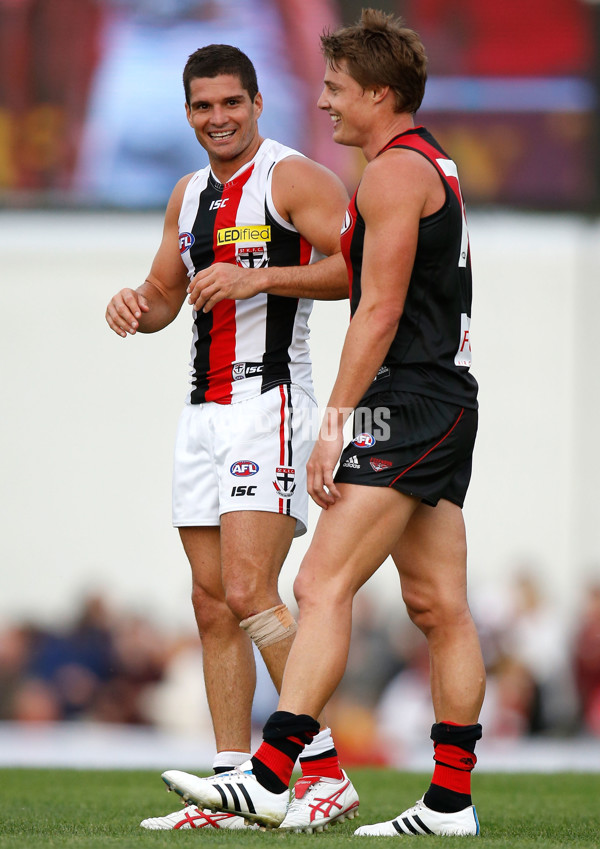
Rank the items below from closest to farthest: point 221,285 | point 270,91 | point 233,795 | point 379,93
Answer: point 233,795 < point 379,93 < point 221,285 < point 270,91

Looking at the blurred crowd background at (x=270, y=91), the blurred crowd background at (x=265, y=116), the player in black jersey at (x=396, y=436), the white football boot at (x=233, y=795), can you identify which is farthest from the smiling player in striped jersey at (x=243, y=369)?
the blurred crowd background at (x=270, y=91)

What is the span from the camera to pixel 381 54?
12.5ft

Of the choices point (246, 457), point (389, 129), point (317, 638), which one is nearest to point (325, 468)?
point (317, 638)

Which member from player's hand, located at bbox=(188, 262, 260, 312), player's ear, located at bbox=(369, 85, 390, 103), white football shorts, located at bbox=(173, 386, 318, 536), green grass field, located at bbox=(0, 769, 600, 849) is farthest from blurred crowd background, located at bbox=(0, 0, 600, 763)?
player's ear, located at bbox=(369, 85, 390, 103)

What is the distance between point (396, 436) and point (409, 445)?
0.16ft

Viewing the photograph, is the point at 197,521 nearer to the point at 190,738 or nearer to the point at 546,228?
the point at 190,738

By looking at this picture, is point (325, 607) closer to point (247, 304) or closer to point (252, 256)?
point (247, 304)

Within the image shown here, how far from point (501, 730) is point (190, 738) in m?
2.52

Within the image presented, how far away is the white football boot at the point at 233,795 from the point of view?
3.54 metres

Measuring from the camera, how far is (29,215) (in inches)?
545

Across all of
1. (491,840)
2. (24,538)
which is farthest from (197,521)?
(24,538)

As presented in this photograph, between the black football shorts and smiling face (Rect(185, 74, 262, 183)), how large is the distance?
3.91ft

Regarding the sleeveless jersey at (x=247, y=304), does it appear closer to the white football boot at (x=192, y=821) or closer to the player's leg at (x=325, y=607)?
the player's leg at (x=325, y=607)

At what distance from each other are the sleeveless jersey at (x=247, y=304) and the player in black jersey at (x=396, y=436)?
61 centimetres
